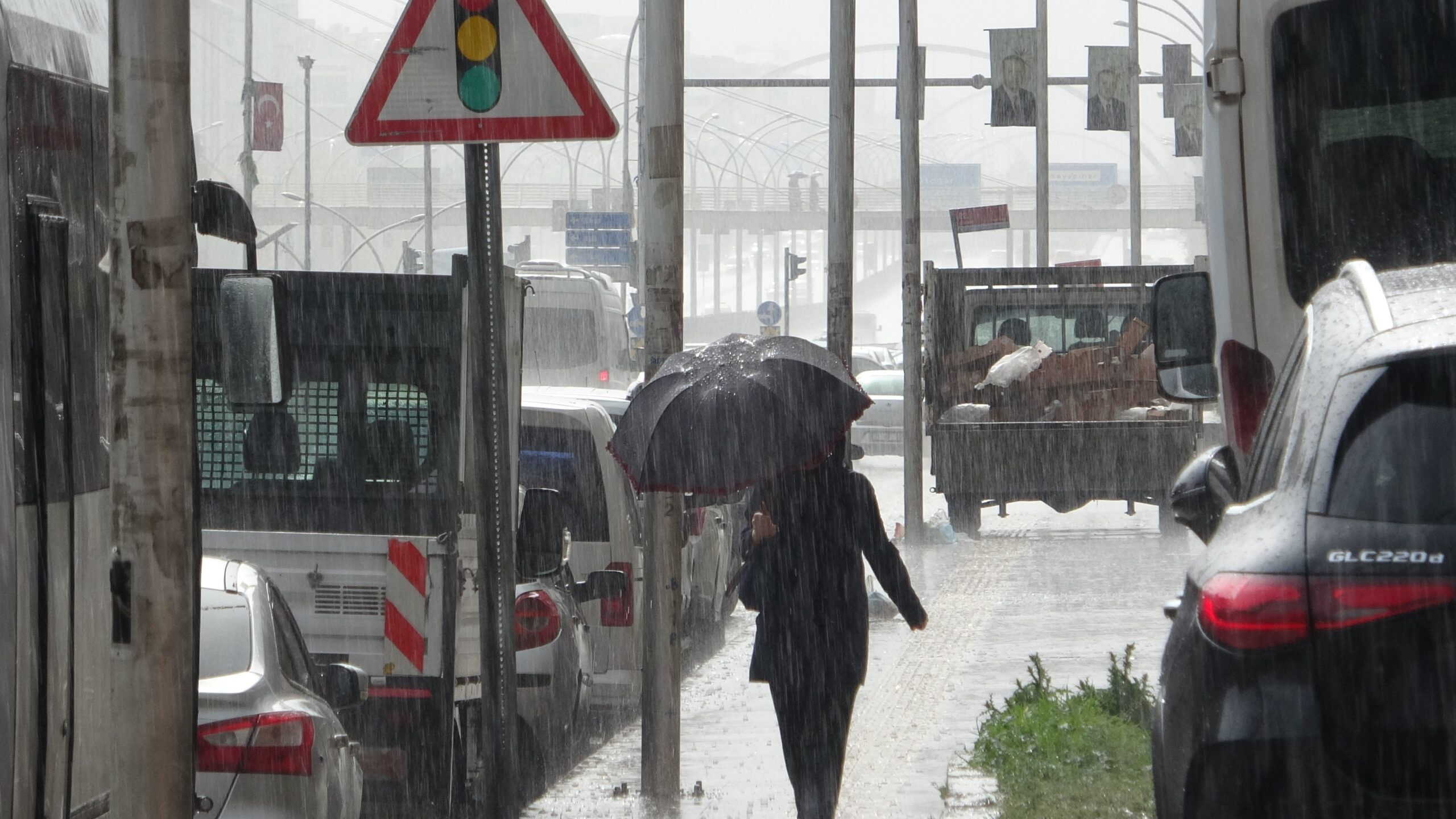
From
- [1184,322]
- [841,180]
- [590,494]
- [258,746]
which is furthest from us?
[841,180]

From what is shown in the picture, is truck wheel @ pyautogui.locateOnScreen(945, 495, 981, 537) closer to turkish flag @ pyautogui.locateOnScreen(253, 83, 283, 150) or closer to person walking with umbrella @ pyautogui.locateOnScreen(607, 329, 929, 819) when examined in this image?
person walking with umbrella @ pyautogui.locateOnScreen(607, 329, 929, 819)

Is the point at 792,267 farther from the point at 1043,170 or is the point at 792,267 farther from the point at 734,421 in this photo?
the point at 734,421

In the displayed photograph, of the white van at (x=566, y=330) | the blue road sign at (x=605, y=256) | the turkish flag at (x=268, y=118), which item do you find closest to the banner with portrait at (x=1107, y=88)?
the white van at (x=566, y=330)

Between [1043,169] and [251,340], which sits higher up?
[1043,169]

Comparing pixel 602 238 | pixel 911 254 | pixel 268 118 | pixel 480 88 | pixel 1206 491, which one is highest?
pixel 268 118

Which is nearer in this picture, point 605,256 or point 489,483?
point 489,483

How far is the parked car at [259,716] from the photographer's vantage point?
5047 mm

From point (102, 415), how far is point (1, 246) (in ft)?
2.43

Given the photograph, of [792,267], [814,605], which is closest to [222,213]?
[814,605]

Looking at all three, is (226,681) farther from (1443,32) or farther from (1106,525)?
(1106,525)

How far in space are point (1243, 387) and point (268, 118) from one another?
113 feet

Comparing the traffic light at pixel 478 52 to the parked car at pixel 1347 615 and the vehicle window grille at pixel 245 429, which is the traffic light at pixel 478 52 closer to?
the parked car at pixel 1347 615

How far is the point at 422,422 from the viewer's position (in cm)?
791

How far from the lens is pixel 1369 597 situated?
3.10 m
